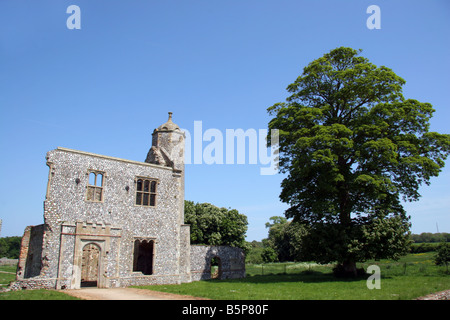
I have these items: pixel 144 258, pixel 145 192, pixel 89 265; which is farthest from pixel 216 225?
pixel 145 192

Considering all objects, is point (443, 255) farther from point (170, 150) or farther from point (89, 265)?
point (89, 265)

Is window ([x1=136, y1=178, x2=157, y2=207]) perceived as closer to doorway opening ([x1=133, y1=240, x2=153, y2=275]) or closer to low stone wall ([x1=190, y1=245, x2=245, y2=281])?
doorway opening ([x1=133, y1=240, x2=153, y2=275])

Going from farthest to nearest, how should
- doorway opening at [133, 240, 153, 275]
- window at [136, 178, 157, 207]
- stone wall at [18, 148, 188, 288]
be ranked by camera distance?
doorway opening at [133, 240, 153, 275] → window at [136, 178, 157, 207] → stone wall at [18, 148, 188, 288]

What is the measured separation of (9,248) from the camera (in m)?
99.8

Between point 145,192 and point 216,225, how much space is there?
70.2 ft

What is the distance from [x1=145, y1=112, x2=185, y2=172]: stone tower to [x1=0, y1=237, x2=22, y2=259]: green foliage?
81.5 meters

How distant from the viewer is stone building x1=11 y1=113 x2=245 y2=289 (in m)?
20.6

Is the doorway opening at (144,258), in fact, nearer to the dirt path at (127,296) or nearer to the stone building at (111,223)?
the stone building at (111,223)

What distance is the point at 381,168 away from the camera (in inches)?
995

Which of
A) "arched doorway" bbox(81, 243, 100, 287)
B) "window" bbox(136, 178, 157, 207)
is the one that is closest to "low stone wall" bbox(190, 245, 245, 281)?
"window" bbox(136, 178, 157, 207)

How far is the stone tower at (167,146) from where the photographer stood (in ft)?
91.9

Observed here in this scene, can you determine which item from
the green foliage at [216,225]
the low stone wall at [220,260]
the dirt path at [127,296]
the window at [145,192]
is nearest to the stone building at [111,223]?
the window at [145,192]
